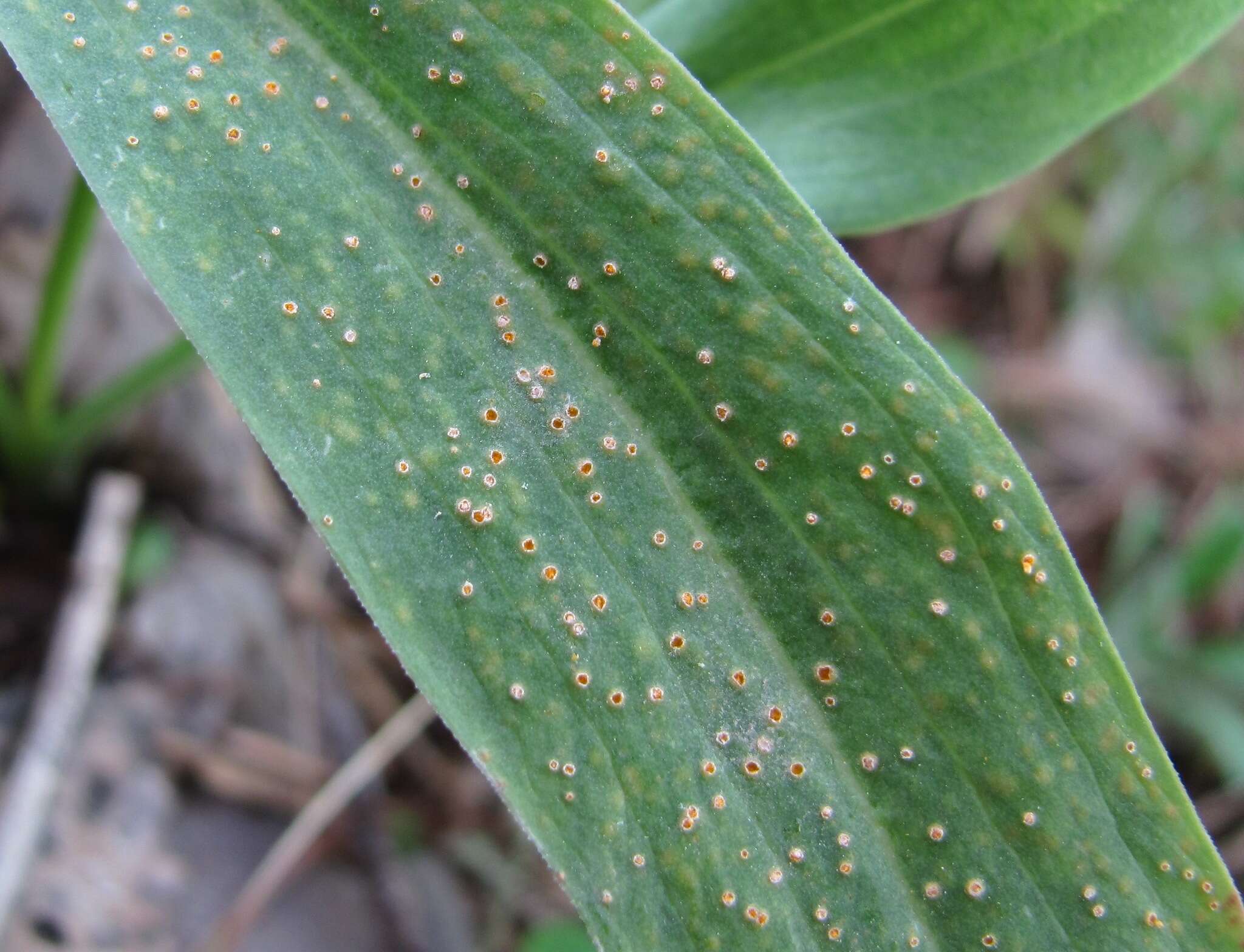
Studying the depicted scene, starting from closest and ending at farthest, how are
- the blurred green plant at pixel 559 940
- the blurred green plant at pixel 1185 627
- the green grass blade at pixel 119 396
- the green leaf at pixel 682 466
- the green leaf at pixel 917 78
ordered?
the green leaf at pixel 682 466, the green leaf at pixel 917 78, the green grass blade at pixel 119 396, the blurred green plant at pixel 559 940, the blurred green plant at pixel 1185 627

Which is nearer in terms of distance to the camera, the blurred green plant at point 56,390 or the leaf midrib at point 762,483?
the leaf midrib at point 762,483

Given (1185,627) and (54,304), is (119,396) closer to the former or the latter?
(54,304)

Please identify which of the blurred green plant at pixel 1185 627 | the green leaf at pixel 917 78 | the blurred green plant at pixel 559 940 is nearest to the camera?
the green leaf at pixel 917 78

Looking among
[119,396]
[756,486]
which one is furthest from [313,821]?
[756,486]

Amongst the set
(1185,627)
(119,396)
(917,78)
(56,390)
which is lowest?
(56,390)

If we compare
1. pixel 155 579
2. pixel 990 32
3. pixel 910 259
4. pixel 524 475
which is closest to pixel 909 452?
pixel 524 475

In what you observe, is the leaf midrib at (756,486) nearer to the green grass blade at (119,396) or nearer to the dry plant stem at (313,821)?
the green grass blade at (119,396)

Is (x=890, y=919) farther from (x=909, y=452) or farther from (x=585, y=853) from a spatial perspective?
(x=909, y=452)

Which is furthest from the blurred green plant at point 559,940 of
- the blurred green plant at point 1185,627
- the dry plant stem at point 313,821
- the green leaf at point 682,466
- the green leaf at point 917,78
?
the blurred green plant at point 1185,627
